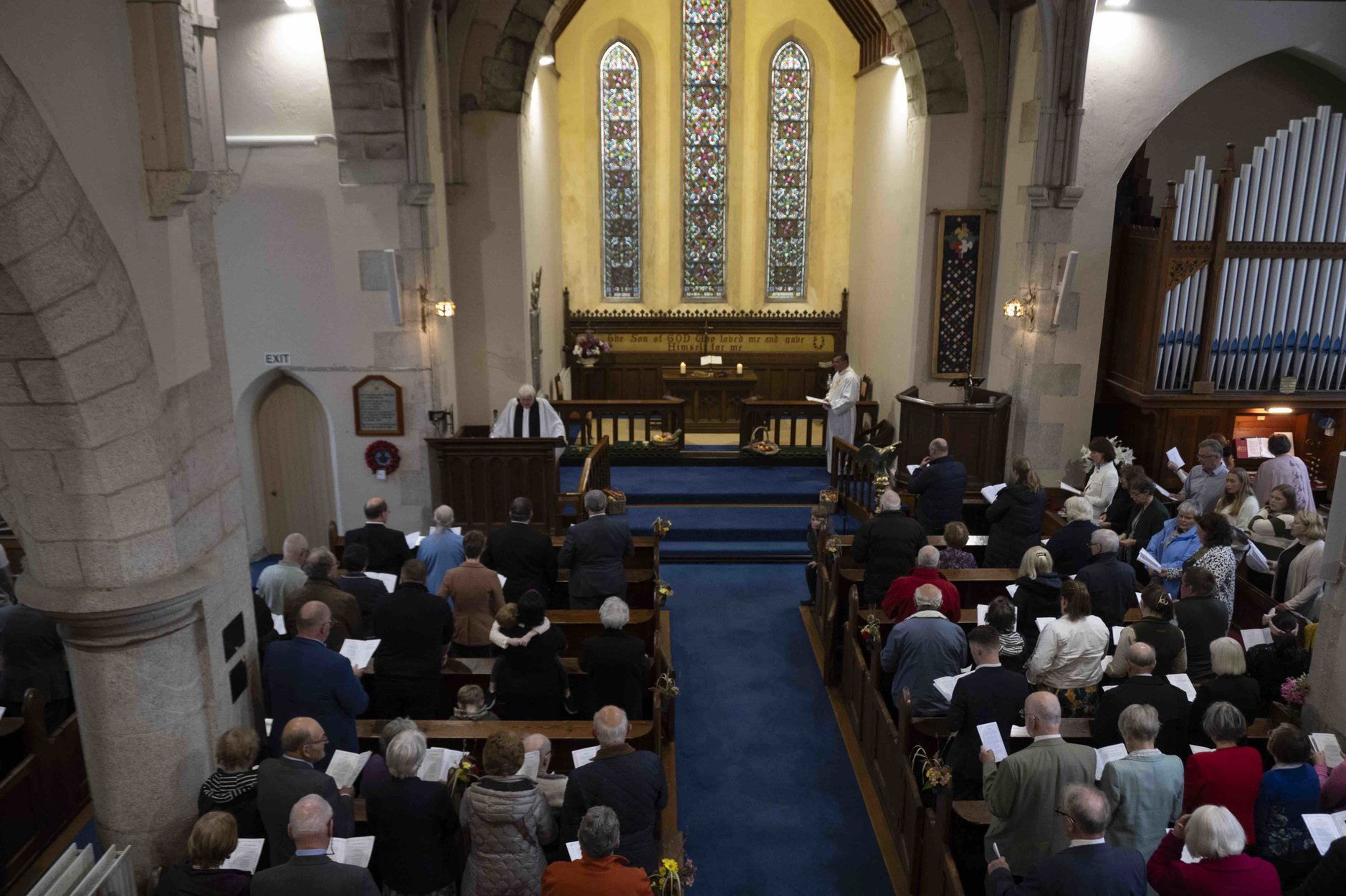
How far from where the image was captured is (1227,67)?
34.0 ft

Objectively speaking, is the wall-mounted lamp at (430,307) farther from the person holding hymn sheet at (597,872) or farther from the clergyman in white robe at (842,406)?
the person holding hymn sheet at (597,872)

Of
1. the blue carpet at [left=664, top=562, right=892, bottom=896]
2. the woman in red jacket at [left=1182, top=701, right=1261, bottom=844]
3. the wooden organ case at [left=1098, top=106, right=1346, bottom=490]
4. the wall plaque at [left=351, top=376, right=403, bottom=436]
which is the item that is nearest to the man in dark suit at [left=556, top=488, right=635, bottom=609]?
the blue carpet at [left=664, top=562, right=892, bottom=896]

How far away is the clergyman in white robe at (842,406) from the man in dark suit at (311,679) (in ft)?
24.5

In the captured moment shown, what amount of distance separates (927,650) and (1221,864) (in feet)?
7.42

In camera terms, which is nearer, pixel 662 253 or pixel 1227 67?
pixel 1227 67

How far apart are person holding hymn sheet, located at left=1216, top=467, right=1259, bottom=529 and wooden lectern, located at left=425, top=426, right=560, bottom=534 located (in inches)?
246

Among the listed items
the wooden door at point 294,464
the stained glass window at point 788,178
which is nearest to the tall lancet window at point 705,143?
the stained glass window at point 788,178

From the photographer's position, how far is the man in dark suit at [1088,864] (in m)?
3.73

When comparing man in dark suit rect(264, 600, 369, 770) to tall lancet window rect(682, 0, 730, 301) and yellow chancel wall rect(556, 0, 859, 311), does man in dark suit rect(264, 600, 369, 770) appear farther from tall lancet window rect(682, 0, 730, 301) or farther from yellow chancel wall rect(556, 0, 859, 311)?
tall lancet window rect(682, 0, 730, 301)

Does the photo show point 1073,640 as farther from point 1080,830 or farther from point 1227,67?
point 1227,67

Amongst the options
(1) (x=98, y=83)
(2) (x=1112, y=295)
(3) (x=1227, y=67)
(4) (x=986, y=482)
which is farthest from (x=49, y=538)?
(3) (x=1227, y=67)

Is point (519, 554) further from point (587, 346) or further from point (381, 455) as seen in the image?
point (587, 346)

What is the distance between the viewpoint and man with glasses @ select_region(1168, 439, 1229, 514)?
323 inches

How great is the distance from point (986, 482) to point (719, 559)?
3.24 meters
